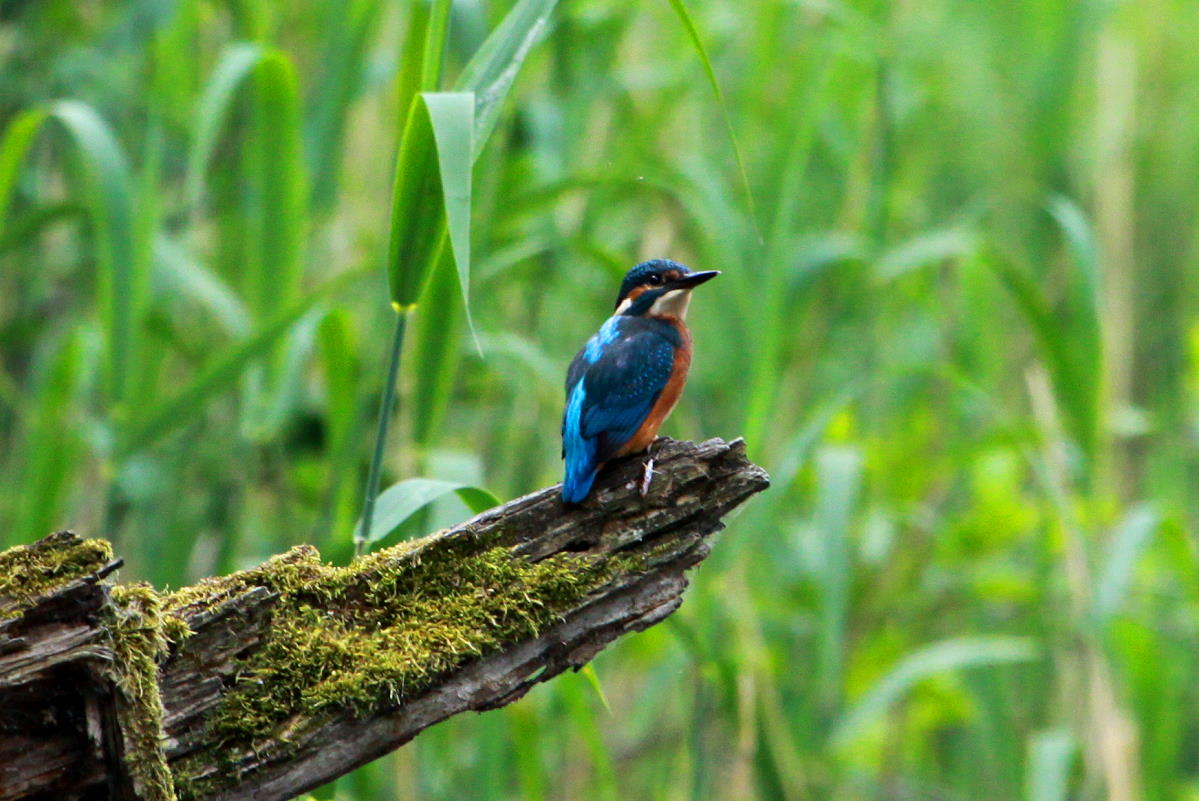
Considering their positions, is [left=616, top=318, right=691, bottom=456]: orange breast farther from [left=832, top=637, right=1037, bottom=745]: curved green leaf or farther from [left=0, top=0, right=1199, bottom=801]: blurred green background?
[left=832, top=637, right=1037, bottom=745]: curved green leaf

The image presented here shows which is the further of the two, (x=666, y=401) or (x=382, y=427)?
(x=666, y=401)

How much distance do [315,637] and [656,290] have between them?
127cm

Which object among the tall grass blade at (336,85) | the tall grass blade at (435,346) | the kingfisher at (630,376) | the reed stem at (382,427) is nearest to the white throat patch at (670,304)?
the kingfisher at (630,376)

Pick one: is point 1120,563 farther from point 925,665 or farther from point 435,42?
point 435,42

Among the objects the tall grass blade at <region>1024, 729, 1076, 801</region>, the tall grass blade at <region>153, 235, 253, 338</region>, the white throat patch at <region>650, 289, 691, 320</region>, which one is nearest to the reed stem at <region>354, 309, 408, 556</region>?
the white throat patch at <region>650, 289, 691, 320</region>

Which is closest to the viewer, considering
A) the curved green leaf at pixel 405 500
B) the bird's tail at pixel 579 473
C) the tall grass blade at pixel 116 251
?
the curved green leaf at pixel 405 500

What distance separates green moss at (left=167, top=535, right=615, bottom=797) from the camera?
1601 mm

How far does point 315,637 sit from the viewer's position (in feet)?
Result: 5.48

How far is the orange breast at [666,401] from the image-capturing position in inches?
89.4

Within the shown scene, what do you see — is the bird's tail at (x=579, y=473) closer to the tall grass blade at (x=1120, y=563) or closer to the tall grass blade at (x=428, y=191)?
the tall grass blade at (x=428, y=191)

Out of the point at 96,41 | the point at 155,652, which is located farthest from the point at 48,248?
the point at 155,652

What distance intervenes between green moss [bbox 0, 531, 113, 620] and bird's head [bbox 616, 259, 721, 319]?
4.76 ft

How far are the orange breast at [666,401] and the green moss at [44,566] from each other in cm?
97

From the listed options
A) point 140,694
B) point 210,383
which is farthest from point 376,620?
point 210,383
